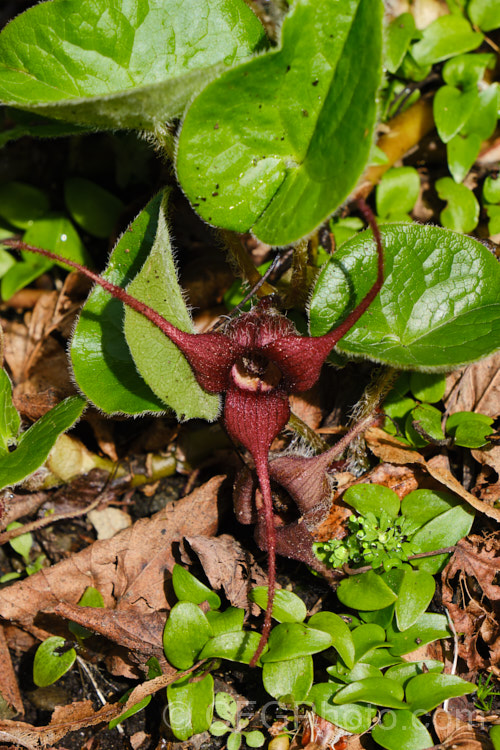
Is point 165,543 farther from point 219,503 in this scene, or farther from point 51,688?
point 51,688

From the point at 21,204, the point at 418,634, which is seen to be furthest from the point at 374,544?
the point at 21,204

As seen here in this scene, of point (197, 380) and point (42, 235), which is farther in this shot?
point (42, 235)

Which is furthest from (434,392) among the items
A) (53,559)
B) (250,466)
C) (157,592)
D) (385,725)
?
(53,559)

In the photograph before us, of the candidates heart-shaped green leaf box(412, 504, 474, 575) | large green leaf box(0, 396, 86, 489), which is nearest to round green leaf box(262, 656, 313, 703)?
heart-shaped green leaf box(412, 504, 474, 575)

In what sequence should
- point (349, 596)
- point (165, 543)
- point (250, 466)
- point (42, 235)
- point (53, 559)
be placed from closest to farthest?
point (349, 596) → point (250, 466) → point (165, 543) → point (53, 559) → point (42, 235)

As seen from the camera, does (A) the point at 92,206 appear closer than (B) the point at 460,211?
No

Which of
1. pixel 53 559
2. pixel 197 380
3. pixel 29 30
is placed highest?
Result: pixel 29 30

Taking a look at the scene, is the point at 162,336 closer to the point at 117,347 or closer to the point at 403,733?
the point at 117,347

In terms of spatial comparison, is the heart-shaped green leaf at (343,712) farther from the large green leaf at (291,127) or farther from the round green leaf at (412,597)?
the large green leaf at (291,127)
